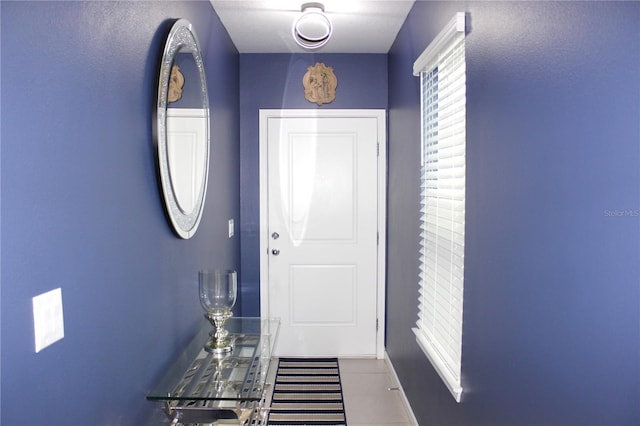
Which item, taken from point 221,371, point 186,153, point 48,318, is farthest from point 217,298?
point 48,318

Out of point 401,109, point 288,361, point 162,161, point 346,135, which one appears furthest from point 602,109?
point 288,361

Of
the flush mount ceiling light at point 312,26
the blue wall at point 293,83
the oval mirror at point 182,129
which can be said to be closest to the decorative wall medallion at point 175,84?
the oval mirror at point 182,129

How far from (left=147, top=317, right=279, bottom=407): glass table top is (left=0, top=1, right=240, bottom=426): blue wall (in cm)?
8

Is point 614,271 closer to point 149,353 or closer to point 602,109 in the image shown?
point 602,109

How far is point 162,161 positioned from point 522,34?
1.30 metres

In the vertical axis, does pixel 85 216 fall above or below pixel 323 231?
above

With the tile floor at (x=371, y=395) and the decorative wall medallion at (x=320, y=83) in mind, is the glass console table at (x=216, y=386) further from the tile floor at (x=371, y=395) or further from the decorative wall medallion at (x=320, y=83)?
the decorative wall medallion at (x=320, y=83)

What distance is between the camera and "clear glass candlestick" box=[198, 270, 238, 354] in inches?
79.2

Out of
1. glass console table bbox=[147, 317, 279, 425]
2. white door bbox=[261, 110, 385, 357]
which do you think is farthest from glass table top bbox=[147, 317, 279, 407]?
white door bbox=[261, 110, 385, 357]

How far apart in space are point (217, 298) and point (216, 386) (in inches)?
17.4

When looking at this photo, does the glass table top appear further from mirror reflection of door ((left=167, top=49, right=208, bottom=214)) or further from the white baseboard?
the white baseboard

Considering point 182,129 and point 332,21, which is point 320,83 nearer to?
point 332,21

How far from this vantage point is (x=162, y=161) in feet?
5.88

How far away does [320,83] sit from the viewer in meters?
3.75
